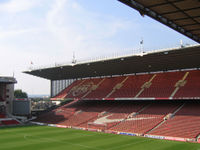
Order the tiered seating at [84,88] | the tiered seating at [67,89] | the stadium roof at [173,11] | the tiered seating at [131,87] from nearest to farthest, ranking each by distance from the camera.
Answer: the stadium roof at [173,11]
the tiered seating at [131,87]
the tiered seating at [84,88]
the tiered seating at [67,89]

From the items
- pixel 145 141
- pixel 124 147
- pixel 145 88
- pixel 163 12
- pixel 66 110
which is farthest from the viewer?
pixel 66 110

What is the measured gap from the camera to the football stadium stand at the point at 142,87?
34812mm

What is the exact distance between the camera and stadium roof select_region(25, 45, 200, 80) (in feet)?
107

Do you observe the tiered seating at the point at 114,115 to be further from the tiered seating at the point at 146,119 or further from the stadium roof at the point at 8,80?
the stadium roof at the point at 8,80

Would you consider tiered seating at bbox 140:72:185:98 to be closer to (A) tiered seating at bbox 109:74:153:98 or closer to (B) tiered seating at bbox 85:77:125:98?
(A) tiered seating at bbox 109:74:153:98

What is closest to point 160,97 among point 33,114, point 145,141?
point 145,141

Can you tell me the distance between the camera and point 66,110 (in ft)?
156

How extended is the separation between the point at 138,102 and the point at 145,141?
15993 mm

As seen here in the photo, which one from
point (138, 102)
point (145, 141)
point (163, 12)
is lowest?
point (145, 141)

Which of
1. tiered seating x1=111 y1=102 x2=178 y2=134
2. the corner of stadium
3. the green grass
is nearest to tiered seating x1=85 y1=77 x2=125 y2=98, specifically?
the corner of stadium

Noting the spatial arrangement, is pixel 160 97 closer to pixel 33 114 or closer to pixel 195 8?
pixel 195 8

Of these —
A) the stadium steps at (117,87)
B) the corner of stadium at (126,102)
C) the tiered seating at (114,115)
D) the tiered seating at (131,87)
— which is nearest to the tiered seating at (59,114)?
the corner of stadium at (126,102)

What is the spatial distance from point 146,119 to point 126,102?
10.1 meters

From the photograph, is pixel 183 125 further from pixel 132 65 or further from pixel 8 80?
pixel 8 80
